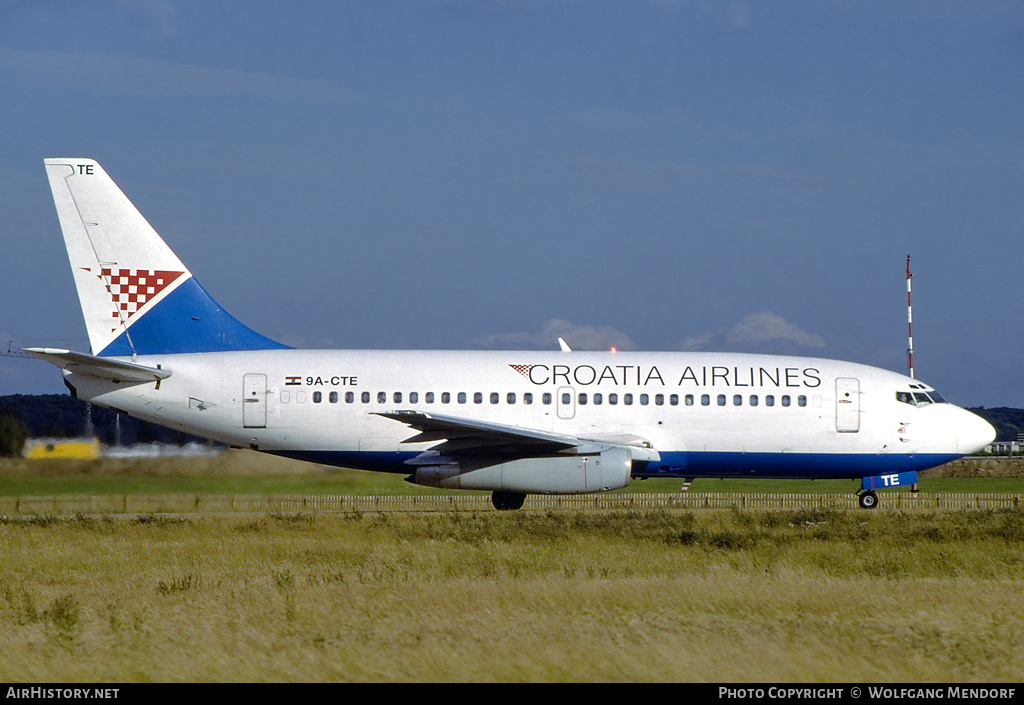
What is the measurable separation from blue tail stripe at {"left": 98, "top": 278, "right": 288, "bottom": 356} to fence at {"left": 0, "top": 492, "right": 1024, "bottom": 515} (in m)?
3.85

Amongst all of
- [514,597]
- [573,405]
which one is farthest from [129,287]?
[514,597]

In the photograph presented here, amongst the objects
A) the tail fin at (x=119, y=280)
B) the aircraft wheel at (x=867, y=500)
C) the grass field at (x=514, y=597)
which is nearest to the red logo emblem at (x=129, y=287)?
the tail fin at (x=119, y=280)

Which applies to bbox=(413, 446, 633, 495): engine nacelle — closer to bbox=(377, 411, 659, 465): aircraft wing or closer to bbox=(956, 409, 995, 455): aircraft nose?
bbox=(377, 411, 659, 465): aircraft wing

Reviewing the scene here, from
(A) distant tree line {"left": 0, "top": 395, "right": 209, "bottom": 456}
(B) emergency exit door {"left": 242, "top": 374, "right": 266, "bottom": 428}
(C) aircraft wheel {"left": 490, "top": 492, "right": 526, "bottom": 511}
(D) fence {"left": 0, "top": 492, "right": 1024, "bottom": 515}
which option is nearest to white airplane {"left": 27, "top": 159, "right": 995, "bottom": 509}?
(B) emergency exit door {"left": 242, "top": 374, "right": 266, "bottom": 428}

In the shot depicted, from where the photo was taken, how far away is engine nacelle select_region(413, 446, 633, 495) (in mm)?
23875

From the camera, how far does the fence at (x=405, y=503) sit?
26922 mm

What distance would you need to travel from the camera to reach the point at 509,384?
25.3 meters

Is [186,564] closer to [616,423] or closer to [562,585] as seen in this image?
[562,585]

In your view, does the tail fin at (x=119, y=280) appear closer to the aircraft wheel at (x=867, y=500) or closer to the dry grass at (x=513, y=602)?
the dry grass at (x=513, y=602)

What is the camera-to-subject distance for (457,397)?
25.2m
